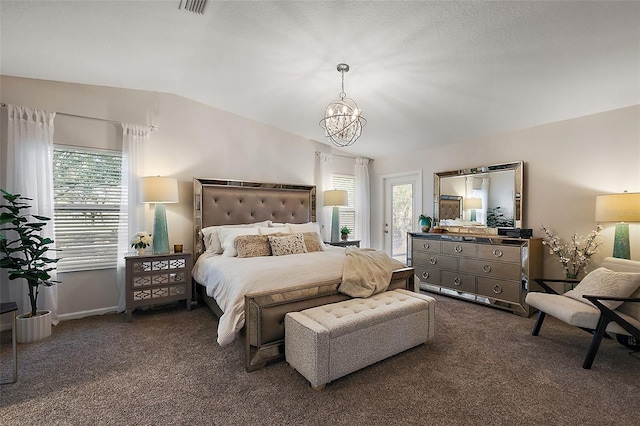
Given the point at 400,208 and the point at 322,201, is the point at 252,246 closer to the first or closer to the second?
the point at 322,201

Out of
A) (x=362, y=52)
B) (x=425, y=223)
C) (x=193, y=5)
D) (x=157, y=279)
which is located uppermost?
(x=193, y=5)

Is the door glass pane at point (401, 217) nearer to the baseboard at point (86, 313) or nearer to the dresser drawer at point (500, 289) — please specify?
the dresser drawer at point (500, 289)

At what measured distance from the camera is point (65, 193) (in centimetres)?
348

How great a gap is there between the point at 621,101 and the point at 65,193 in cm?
617

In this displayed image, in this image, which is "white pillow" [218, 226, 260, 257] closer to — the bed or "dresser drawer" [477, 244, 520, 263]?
the bed

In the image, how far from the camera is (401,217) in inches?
223

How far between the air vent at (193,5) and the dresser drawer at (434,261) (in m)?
4.11

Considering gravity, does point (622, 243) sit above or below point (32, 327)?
above

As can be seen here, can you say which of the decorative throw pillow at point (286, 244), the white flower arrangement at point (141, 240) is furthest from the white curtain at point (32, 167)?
A: the decorative throw pillow at point (286, 244)

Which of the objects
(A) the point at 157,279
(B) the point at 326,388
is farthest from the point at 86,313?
(B) the point at 326,388

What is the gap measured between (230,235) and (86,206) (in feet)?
5.56

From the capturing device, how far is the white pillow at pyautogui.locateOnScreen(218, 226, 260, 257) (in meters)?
3.68

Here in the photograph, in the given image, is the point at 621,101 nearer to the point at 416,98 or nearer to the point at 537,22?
the point at 537,22

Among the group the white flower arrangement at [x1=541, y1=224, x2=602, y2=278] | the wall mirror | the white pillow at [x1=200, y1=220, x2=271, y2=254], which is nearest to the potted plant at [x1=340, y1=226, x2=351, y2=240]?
the wall mirror
